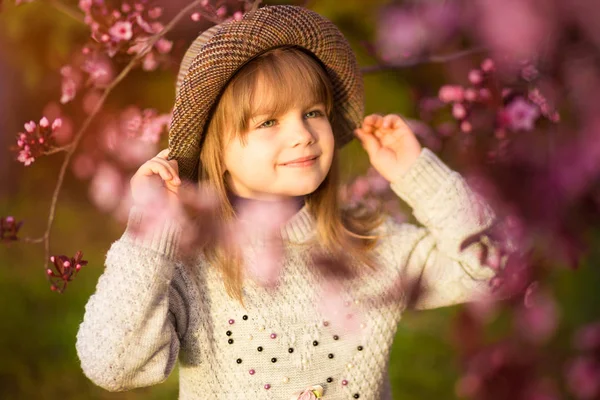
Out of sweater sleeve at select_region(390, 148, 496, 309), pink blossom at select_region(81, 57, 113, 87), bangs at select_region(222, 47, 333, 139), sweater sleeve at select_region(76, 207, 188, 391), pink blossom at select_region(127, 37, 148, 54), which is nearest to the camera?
sweater sleeve at select_region(76, 207, 188, 391)

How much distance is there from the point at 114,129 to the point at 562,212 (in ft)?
5.42

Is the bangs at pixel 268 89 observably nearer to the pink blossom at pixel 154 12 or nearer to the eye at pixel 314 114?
the eye at pixel 314 114

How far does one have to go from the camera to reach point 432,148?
2.49 metres

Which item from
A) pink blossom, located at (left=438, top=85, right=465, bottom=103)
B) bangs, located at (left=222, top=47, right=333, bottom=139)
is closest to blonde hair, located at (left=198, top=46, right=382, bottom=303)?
bangs, located at (left=222, top=47, right=333, bottom=139)

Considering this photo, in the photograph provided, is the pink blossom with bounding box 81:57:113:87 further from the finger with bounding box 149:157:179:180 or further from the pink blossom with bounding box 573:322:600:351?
the pink blossom with bounding box 573:322:600:351

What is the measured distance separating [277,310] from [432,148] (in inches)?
42.9

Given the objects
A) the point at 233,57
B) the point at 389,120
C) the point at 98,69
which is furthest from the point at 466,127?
the point at 98,69

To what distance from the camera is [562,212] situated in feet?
2.13

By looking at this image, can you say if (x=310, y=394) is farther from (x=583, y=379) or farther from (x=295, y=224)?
(x=583, y=379)

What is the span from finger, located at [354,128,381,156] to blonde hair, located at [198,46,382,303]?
0.07m

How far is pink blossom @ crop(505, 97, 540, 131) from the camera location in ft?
5.63

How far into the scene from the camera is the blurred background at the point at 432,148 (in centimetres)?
66

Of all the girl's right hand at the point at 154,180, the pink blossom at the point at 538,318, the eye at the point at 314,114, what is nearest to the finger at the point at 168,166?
the girl's right hand at the point at 154,180

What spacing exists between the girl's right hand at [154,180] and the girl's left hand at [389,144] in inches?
21.6
